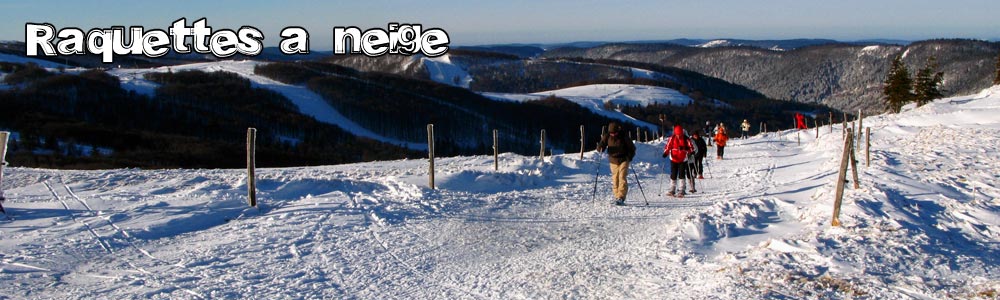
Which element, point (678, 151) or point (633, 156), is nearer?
point (633, 156)

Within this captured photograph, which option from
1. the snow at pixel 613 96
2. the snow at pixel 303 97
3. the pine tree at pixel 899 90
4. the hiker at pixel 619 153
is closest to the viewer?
the hiker at pixel 619 153

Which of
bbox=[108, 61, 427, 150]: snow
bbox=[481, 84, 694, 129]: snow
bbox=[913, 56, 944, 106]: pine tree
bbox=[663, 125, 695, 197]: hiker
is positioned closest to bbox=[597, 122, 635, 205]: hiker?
bbox=[663, 125, 695, 197]: hiker

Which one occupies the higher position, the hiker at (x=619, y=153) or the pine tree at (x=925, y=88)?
the pine tree at (x=925, y=88)

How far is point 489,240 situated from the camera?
376 inches

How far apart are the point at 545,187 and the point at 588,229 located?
218 inches

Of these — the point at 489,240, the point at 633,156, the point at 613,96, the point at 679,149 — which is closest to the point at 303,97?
the point at 613,96

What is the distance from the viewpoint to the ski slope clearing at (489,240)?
6.95 meters

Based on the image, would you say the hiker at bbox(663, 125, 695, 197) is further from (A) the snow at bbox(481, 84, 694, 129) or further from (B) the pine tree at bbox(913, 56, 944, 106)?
(A) the snow at bbox(481, 84, 694, 129)

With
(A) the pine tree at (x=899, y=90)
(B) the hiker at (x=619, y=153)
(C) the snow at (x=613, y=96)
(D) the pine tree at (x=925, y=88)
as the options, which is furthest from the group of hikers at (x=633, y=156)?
(C) the snow at (x=613, y=96)

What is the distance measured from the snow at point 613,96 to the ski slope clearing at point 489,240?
132093 millimetres

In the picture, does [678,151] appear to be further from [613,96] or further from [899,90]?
[613,96]

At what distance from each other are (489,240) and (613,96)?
168 m

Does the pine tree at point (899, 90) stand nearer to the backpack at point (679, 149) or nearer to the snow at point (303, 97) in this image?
the backpack at point (679, 149)

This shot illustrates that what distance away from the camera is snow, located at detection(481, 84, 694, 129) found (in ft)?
519
